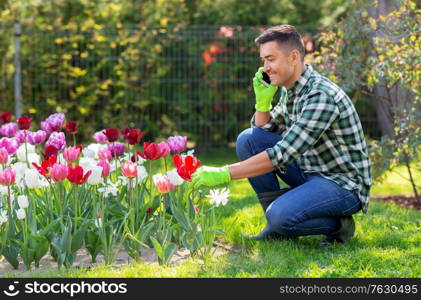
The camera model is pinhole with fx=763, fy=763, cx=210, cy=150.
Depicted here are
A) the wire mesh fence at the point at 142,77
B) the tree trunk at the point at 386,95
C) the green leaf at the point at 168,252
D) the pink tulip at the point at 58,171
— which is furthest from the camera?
the wire mesh fence at the point at 142,77

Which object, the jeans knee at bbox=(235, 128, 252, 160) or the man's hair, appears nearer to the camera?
the man's hair

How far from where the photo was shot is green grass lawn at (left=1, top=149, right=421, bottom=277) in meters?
3.46

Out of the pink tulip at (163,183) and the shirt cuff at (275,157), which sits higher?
the shirt cuff at (275,157)

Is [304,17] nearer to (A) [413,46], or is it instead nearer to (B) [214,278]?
(A) [413,46]

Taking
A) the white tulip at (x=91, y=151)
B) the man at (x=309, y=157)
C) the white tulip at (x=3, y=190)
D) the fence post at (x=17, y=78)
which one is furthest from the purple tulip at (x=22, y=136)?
the fence post at (x=17, y=78)

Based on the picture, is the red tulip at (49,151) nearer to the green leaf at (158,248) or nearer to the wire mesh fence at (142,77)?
the green leaf at (158,248)

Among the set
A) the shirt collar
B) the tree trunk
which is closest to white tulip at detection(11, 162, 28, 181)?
the shirt collar

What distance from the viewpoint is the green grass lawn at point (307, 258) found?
3455 millimetres

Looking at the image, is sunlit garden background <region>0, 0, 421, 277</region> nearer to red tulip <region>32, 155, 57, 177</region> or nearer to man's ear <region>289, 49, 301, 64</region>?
red tulip <region>32, 155, 57, 177</region>

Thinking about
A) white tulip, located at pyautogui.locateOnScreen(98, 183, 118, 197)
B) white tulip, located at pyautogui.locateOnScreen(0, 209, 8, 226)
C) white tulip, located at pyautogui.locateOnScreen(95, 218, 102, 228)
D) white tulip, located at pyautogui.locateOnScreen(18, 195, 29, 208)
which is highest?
white tulip, located at pyautogui.locateOnScreen(18, 195, 29, 208)

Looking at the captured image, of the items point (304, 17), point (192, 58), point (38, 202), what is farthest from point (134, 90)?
point (38, 202)

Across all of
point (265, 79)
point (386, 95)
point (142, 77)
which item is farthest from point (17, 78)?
point (265, 79)

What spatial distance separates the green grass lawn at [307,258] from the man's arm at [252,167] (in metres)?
0.33

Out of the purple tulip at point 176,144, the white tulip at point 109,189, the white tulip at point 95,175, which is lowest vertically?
the white tulip at point 109,189
